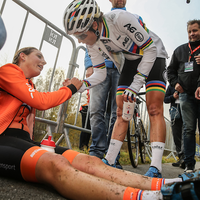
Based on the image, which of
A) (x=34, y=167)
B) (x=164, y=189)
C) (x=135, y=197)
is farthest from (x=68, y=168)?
(x=164, y=189)

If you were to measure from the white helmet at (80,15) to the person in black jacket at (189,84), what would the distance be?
1.85 metres

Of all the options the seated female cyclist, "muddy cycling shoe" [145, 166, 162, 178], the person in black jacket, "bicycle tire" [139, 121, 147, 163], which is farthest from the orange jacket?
"bicycle tire" [139, 121, 147, 163]

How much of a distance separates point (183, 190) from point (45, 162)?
74cm

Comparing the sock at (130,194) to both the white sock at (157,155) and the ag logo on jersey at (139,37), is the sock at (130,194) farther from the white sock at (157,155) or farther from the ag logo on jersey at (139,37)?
the ag logo on jersey at (139,37)

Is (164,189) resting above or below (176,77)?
below

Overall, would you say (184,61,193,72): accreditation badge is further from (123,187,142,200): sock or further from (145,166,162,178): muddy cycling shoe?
(123,187,142,200): sock

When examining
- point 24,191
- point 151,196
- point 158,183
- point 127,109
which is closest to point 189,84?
point 127,109

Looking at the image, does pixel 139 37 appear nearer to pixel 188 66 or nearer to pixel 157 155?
pixel 157 155

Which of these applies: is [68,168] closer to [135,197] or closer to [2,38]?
[135,197]

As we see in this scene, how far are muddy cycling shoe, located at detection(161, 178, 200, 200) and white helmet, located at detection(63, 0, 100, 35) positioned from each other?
1.58m

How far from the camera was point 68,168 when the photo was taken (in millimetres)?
1038

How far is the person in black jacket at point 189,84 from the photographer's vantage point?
293cm

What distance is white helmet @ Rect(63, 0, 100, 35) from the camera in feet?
6.03

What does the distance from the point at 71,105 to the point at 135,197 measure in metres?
3.01
